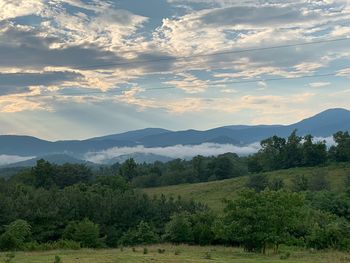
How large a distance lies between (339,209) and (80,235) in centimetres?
3389

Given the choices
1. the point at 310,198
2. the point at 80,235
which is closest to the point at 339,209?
the point at 310,198

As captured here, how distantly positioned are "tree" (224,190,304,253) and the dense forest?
0.08 meters

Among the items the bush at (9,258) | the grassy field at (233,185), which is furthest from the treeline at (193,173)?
the bush at (9,258)

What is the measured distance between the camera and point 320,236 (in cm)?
4156

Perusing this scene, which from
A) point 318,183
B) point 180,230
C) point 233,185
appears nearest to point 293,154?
point 233,185

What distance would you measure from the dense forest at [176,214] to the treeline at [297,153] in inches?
10.5

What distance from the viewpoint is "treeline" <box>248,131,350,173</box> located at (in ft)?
385

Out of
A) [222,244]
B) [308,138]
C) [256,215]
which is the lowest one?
[222,244]

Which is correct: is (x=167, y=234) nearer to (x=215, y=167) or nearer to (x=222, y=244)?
(x=222, y=244)

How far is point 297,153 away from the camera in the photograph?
122062mm

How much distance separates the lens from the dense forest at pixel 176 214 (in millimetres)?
38219

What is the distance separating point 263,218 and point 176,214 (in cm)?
1821

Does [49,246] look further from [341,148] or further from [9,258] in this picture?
[341,148]

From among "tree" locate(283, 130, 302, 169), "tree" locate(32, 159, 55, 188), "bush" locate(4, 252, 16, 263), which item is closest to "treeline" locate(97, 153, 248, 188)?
"tree" locate(283, 130, 302, 169)
